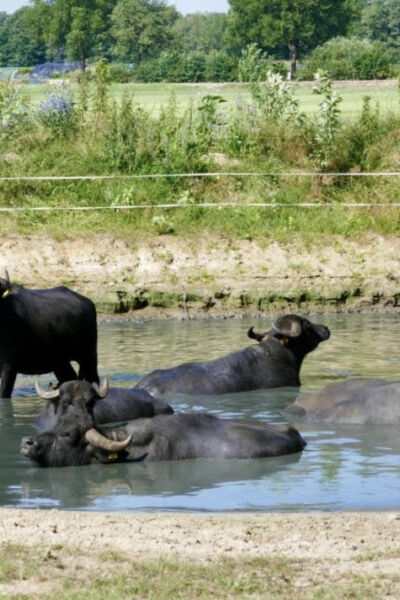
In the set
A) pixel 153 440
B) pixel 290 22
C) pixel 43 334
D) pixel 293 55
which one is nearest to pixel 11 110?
pixel 43 334

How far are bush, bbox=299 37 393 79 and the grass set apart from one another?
199 feet

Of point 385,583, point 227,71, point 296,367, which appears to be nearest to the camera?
point 385,583

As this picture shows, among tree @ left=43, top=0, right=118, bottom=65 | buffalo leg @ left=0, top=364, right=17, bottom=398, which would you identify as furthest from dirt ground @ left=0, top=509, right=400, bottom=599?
tree @ left=43, top=0, right=118, bottom=65

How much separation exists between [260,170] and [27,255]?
18.4 feet

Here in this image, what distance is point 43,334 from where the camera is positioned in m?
16.2

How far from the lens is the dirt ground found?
29.5 feet

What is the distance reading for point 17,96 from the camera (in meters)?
30.8

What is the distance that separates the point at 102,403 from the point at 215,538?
452 cm

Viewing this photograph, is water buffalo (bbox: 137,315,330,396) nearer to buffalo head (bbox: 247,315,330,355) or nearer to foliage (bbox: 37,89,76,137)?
buffalo head (bbox: 247,315,330,355)

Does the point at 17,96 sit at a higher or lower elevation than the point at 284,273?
higher

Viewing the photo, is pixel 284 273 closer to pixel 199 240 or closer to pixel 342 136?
pixel 199 240

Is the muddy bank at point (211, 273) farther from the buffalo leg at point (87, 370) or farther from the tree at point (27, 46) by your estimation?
the tree at point (27, 46)

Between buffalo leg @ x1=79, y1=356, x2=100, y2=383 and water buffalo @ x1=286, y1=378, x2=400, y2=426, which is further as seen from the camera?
buffalo leg @ x1=79, y1=356, x2=100, y2=383

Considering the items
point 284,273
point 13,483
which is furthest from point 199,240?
point 13,483
